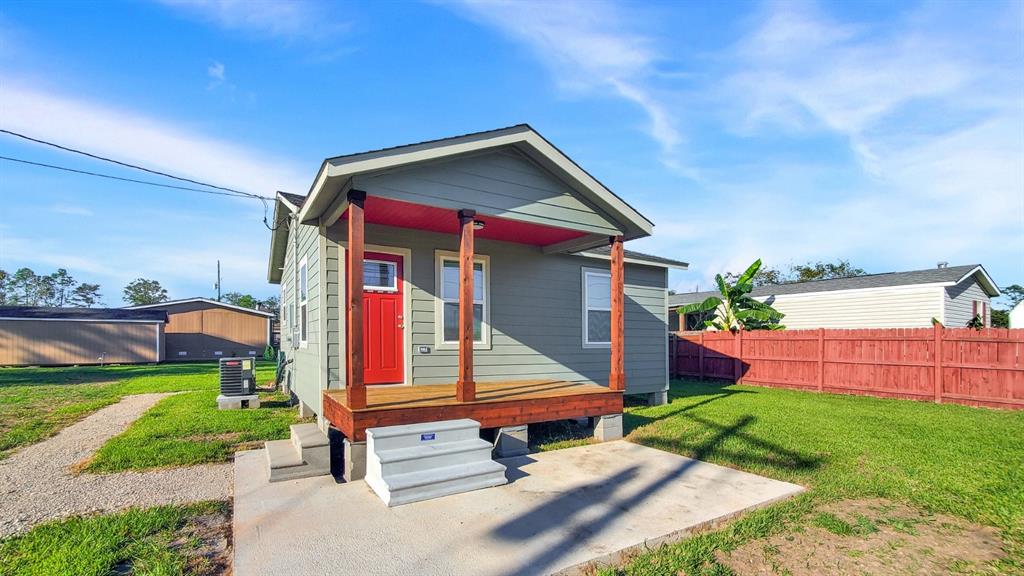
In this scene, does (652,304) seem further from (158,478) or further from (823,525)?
(158,478)

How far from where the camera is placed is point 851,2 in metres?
7.39

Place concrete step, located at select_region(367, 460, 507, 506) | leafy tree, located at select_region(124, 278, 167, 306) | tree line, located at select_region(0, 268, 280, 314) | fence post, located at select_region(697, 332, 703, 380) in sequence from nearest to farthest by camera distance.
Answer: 1. concrete step, located at select_region(367, 460, 507, 506)
2. fence post, located at select_region(697, 332, 703, 380)
3. tree line, located at select_region(0, 268, 280, 314)
4. leafy tree, located at select_region(124, 278, 167, 306)

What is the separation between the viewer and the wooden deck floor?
15.1 feet

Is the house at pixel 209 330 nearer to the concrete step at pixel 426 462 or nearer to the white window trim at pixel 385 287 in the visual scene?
the white window trim at pixel 385 287

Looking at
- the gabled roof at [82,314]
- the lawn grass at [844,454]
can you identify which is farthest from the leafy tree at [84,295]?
the lawn grass at [844,454]

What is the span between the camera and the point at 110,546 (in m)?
3.12

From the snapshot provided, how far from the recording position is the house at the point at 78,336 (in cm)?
2098

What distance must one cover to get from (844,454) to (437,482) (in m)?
4.44

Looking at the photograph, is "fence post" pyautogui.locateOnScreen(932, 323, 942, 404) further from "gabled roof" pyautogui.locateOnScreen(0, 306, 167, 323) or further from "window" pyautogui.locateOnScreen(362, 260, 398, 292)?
"gabled roof" pyautogui.locateOnScreen(0, 306, 167, 323)

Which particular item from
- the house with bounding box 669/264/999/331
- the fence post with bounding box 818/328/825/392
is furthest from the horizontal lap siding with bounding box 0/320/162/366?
the house with bounding box 669/264/999/331

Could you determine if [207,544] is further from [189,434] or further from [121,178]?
[121,178]

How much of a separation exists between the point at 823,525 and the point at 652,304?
6.69 meters

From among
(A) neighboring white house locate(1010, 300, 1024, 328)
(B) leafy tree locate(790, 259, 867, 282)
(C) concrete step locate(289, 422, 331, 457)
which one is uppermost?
(B) leafy tree locate(790, 259, 867, 282)

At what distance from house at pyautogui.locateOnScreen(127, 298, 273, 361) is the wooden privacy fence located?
23.2 meters
